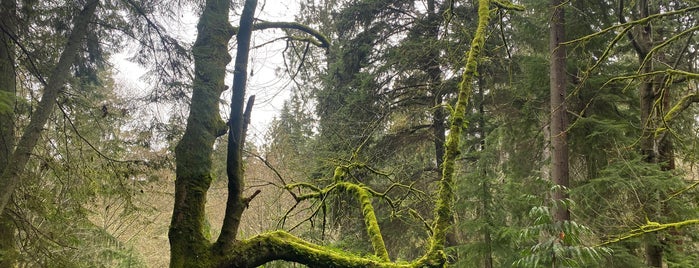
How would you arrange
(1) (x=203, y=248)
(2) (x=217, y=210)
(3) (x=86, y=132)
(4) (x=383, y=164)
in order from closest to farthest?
1. (1) (x=203, y=248)
2. (3) (x=86, y=132)
3. (4) (x=383, y=164)
4. (2) (x=217, y=210)

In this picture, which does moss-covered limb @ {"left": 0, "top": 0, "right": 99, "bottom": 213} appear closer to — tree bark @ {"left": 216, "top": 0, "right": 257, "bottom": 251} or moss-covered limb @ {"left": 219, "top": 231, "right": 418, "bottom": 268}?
tree bark @ {"left": 216, "top": 0, "right": 257, "bottom": 251}

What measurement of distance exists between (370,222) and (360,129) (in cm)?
513

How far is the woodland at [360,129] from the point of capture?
3162mm

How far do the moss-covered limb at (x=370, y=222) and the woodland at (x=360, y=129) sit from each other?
0.02 metres

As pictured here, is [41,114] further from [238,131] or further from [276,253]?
[276,253]

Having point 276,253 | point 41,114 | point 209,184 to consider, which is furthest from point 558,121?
point 41,114

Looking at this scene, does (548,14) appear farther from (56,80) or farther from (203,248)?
(56,80)

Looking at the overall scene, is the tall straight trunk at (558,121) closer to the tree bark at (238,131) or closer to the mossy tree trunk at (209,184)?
the mossy tree trunk at (209,184)

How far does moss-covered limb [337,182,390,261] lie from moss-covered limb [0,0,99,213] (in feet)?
9.50

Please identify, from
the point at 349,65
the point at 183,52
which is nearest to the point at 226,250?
the point at 183,52

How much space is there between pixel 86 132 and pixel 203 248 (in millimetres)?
3497

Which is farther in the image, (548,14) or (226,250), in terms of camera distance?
(548,14)

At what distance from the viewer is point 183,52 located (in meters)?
4.05

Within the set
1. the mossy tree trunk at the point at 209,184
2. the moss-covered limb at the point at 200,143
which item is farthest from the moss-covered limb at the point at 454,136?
the moss-covered limb at the point at 200,143
